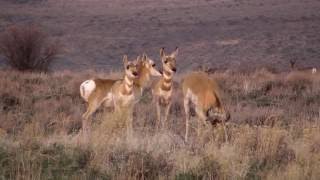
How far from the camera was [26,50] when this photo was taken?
108ft

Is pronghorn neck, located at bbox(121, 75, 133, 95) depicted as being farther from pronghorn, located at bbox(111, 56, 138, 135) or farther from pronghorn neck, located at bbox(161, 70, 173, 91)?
pronghorn neck, located at bbox(161, 70, 173, 91)

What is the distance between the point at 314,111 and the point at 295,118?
1.89 m

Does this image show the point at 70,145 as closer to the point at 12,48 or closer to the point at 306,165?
the point at 306,165

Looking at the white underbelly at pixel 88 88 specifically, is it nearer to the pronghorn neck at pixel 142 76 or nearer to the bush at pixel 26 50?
the pronghorn neck at pixel 142 76

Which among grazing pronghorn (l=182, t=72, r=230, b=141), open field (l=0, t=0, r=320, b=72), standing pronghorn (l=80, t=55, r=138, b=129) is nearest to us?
grazing pronghorn (l=182, t=72, r=230, b=141)

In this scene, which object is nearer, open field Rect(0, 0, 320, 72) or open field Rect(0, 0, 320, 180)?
open field Rect(0, 0, 320, 180)

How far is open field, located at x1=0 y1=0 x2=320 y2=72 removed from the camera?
43.4 meters

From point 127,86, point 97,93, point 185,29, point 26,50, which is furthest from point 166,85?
point 185,29

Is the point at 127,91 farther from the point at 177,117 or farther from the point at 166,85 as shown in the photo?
the point at 177,117

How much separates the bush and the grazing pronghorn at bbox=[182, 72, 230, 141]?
2004 centimetres

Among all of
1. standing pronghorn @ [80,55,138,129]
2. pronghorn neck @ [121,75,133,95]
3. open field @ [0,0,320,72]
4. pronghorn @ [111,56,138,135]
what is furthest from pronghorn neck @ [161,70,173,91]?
open field @ [0,0,320,72]

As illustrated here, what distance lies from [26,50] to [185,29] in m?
24.2

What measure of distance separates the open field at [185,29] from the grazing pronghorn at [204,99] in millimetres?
19702

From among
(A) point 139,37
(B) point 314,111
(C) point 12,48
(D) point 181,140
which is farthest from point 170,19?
(D) point 181,140
